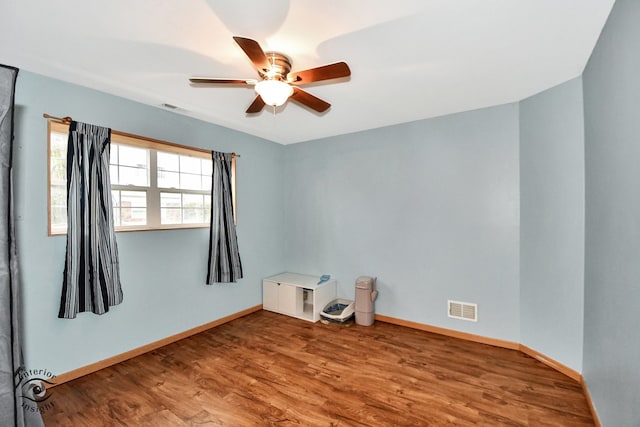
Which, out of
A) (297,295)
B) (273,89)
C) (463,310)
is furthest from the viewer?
(297,295)

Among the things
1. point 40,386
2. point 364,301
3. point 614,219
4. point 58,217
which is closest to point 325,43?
point 614,219

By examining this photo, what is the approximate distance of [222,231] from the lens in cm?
329

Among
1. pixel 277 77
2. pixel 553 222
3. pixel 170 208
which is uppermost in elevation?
pixel 277 77

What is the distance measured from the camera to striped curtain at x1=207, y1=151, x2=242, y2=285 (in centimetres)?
323

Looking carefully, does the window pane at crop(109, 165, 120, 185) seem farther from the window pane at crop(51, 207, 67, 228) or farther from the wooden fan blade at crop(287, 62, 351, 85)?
the wooden fan blade at crop(287, 62, 351, 85)

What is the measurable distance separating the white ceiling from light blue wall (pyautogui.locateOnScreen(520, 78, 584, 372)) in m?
0.26

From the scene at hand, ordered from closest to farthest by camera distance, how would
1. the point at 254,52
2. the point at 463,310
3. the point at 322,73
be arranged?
1. the point at 254,52
2. the point at 322,73
3. the point at 463,310

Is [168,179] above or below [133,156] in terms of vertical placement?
below

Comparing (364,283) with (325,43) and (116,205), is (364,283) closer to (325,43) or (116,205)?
(325,43)

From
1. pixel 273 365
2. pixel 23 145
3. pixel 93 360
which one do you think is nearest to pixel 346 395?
pixel 273 365

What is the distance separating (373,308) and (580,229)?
7.01 ft

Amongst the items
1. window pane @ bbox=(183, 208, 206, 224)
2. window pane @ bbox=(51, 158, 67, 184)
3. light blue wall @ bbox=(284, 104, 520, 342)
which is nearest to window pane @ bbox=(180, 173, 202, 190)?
window pane @ bbox=(183, 208, 206, 224)

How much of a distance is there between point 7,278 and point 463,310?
3465mm

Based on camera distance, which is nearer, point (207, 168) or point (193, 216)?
point (193, 216)
